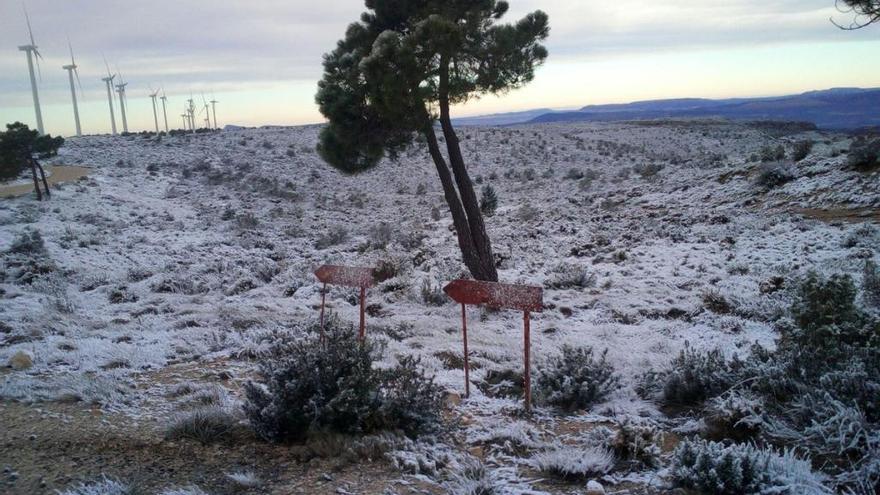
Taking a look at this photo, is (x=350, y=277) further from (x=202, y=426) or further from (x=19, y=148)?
(x=19, y=148)

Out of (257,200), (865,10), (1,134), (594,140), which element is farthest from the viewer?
(594,140)

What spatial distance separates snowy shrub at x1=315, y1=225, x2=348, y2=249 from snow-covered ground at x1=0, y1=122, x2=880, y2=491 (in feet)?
0.51

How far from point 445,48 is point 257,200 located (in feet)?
73.0

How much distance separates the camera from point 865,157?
16.5 meters

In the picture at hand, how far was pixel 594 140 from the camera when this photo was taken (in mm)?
51562

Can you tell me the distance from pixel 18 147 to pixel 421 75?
22769mm

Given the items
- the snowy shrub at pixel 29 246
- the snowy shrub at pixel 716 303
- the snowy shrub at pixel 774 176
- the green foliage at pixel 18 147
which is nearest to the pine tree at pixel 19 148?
the green foliage at pixel 18 147

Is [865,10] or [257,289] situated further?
[257,289]

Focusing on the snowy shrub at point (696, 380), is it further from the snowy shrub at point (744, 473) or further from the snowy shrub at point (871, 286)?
the snowy shrub at point (871, 286)

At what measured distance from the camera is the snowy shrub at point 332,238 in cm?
1986

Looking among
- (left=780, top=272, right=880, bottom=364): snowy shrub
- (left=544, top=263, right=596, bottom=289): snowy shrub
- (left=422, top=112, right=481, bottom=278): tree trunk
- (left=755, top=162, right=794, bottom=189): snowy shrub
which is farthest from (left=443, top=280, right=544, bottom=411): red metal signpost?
(left=755, top=162, right=794, bottom=189): snowy shrub

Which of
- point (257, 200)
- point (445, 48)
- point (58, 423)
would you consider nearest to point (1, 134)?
point (257, 200)

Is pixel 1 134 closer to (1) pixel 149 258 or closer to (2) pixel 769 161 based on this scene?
(1) pixel 149 258

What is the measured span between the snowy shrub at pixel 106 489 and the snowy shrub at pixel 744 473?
147 inches
